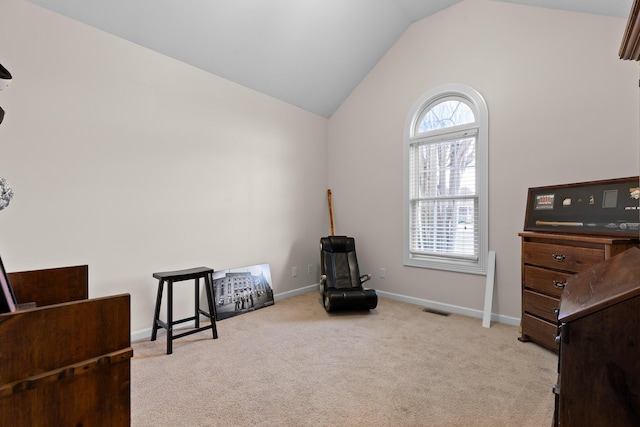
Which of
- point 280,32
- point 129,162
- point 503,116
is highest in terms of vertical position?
point 280,32

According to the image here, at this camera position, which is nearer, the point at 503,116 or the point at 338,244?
the point at 503,116

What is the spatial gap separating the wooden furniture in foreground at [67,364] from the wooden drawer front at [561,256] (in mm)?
2796

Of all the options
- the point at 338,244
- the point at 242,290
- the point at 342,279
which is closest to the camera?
the point at 242,290

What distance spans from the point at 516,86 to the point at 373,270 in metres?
2.64

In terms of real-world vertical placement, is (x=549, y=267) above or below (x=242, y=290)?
above

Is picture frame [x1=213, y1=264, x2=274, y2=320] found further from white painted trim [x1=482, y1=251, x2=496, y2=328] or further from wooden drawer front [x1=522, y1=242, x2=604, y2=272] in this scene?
wooden drawer front [x1=522, y1=242, x2=604, y2=272]

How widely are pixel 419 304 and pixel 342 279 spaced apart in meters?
0.97

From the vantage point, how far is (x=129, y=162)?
2.76 meters

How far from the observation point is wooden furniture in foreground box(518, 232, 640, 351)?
2.19m

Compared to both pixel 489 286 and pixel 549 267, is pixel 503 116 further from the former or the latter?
pixel 489 286

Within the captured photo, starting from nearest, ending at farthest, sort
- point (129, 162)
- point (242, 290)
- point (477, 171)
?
point (129, 162) < point (477, 171) < point (242, 290)

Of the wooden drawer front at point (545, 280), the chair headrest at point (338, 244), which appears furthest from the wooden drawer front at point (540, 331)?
the chair headrest at point (338, 244)

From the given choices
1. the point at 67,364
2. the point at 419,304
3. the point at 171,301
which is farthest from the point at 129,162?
the point at 419,304

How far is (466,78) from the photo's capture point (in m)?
3.43
